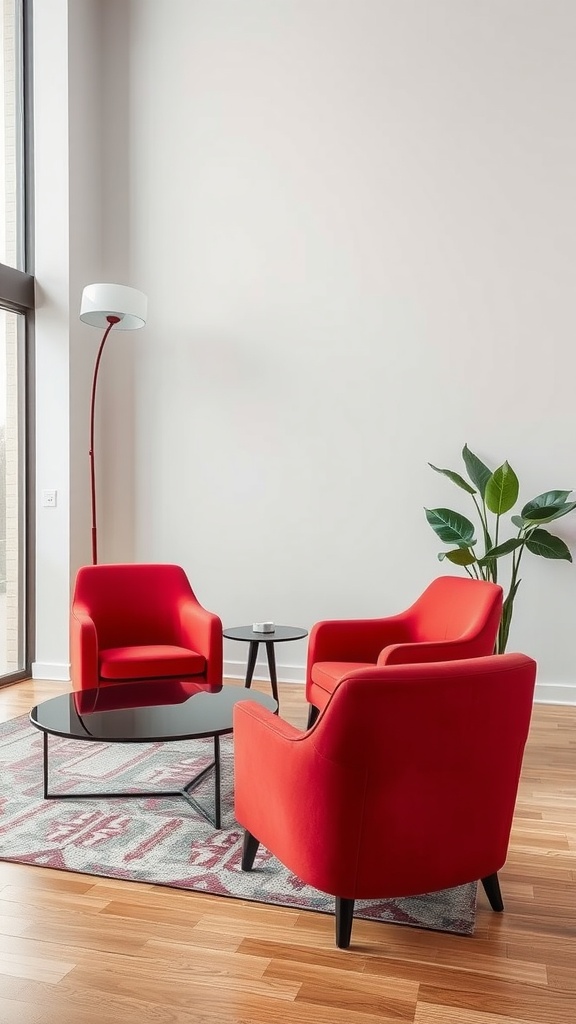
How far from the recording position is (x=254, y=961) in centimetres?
220

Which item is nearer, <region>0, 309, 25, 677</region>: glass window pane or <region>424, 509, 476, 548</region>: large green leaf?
<region>424, 509, 476, 548</region>: large green leaf

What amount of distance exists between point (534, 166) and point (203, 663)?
3.52 metres

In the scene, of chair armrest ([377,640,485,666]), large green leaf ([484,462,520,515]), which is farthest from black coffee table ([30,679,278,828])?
large green leaf ([484,462,520,515])

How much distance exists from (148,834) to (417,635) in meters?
1.72

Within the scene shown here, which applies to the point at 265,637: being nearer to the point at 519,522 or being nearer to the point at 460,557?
the point at 460,557

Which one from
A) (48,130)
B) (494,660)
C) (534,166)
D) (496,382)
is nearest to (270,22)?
(48,130)

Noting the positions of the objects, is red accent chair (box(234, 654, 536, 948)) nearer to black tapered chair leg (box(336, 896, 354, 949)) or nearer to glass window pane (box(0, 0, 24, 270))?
black tapered chair leg (box(336, 896, 354, 949))

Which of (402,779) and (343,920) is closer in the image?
(402,779)

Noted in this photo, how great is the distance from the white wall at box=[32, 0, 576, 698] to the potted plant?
0.46 m

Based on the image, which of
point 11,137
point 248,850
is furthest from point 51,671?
point 11,137

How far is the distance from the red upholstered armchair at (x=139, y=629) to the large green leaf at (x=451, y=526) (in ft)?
4.65

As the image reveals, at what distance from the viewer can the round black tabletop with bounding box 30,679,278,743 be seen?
113 inches

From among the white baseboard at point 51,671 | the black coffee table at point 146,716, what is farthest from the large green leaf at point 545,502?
the white baseboard at point 51,671

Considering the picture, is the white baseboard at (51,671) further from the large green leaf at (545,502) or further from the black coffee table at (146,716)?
the large green leaf at (545,502)
